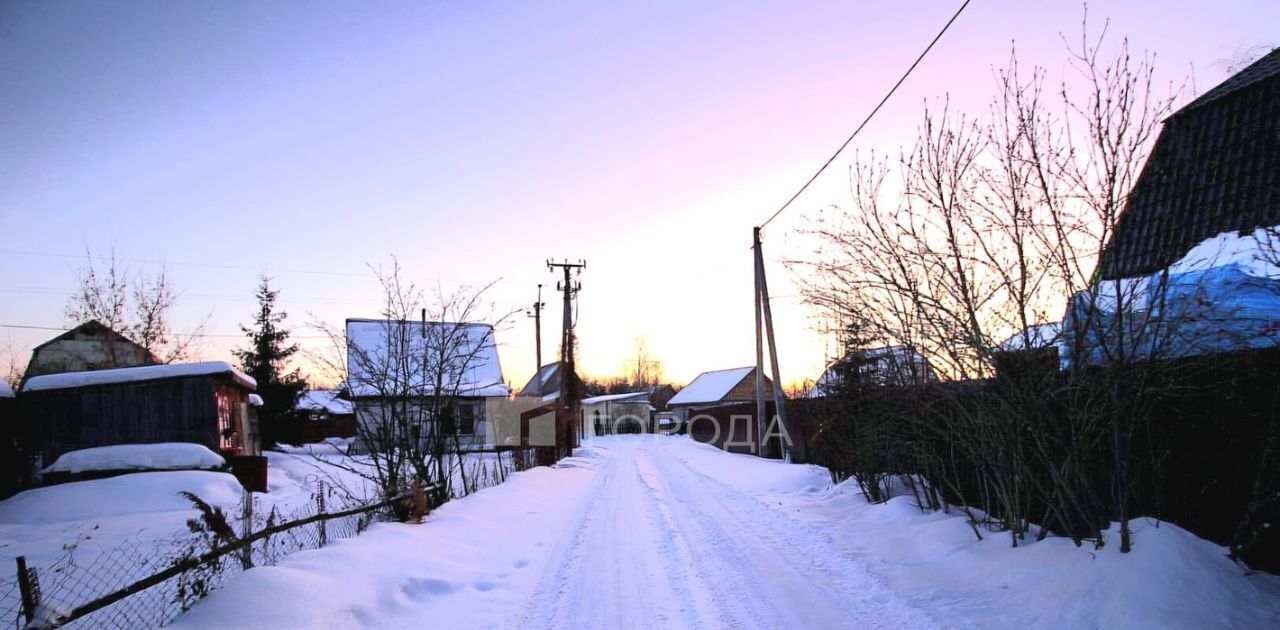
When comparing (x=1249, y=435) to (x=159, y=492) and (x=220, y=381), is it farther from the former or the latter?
(x=220, y=381)

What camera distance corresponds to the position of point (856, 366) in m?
11.3

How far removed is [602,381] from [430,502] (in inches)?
4770

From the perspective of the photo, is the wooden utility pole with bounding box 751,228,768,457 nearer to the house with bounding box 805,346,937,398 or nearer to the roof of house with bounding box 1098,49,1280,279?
the house with bounding box 805,346,937,398

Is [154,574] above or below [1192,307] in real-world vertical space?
below

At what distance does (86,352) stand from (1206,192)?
33.6 meters

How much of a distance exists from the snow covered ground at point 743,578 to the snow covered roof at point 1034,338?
160cm

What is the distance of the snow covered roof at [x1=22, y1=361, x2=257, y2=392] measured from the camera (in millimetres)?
16031

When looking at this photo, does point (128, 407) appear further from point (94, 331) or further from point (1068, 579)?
point (1068, 579)

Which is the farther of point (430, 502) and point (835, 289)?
point (430, 502)

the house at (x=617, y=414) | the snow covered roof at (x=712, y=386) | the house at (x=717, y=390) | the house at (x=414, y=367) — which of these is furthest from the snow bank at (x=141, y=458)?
the house at (x=617, y=414)

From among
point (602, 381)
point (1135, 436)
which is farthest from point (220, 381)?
point (602, 381)

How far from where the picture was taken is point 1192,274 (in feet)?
18.0

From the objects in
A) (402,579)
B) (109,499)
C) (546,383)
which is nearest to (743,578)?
(402,579)

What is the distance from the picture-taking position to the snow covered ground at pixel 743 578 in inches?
188
